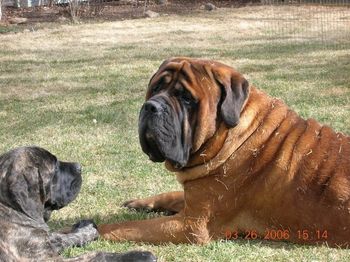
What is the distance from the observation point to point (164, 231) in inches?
190

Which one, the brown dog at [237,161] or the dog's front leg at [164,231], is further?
the dog's front leg at [164,231]

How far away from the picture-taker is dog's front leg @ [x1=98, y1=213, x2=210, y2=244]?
4773mm

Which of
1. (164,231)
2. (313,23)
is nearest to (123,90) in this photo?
(164,231)

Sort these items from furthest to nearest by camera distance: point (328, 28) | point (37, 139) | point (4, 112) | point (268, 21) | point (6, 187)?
point (268, 21)
point (328, 28)
point (4, 112)
point (37, 139)
point (6, 187)

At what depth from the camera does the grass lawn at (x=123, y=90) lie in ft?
18.5

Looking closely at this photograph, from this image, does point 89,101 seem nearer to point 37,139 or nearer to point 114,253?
point 37,139

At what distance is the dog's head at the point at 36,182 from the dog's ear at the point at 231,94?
1.35 meters

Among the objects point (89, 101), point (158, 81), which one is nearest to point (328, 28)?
point (89, 101)

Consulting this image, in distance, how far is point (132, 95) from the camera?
34.8 feet

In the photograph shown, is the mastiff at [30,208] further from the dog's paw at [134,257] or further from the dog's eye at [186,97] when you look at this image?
the dog's eye at [186,97]

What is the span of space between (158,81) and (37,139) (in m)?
3.83

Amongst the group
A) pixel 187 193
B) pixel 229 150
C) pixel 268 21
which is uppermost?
pixel 229 150
